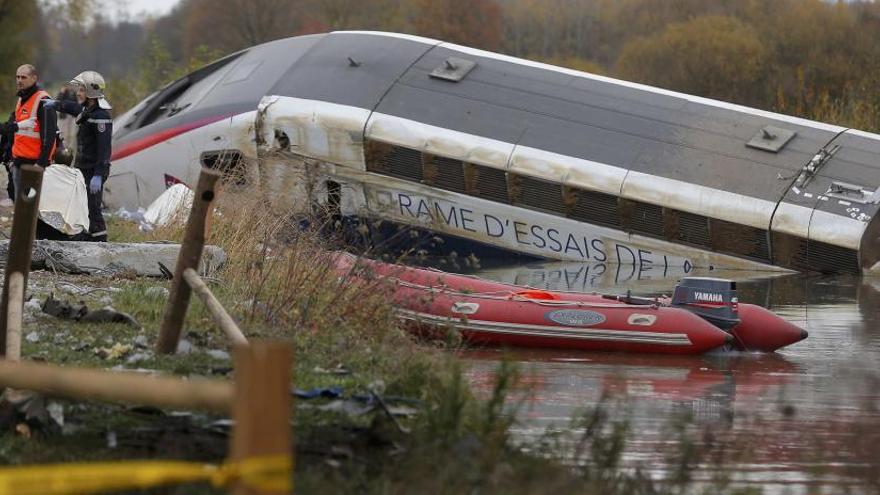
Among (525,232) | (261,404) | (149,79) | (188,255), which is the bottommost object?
(525,232)

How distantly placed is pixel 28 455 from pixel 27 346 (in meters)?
2.45

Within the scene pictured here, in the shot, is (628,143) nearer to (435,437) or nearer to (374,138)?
(374,138)

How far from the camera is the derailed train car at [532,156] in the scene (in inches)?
770

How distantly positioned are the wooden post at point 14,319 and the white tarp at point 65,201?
7.00 meters

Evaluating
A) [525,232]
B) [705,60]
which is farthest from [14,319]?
[705,60]

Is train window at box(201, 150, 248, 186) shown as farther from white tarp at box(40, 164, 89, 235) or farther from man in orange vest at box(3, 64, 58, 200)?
man in orange vest at box(3, 64, 58, 200)

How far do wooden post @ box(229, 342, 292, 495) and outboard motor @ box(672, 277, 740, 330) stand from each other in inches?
392

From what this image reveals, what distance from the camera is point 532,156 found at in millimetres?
20672

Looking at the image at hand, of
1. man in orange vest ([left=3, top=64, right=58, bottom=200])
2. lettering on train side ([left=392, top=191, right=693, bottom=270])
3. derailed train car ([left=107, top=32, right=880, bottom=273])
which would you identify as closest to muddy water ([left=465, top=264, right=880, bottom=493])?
derailed train car ([left=107, top=32, right=880, bottom=273])

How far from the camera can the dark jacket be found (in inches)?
555

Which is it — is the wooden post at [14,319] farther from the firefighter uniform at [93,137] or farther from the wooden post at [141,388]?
the firefighter uniform at [93,137]

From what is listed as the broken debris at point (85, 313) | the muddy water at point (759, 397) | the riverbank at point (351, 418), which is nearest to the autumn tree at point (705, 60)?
the muddy water at point (759, 397)

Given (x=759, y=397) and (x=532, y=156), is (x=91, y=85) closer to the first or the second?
(x=759, y=397)

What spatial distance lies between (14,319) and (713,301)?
8.02 m
